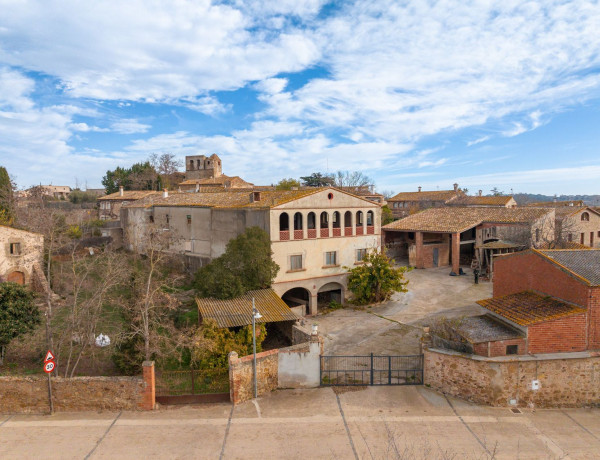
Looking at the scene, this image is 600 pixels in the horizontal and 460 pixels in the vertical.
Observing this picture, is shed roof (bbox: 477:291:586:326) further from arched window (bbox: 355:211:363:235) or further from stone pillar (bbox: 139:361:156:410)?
stone pillar (bbox: 139:361:156:410)

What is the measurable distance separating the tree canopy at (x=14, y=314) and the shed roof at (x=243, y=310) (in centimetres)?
762

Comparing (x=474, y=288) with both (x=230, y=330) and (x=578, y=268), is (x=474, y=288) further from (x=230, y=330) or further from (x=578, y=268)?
(x=230, y=330)

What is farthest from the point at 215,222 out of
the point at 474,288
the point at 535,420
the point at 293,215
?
the point at 535,420

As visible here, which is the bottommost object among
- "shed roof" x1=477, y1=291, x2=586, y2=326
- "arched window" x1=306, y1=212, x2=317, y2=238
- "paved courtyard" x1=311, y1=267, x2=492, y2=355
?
"paved courtyard" x1=311, y1=267, x2=492, y2=355

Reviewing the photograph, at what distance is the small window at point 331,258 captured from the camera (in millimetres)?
27459

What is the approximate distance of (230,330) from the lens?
1952cm

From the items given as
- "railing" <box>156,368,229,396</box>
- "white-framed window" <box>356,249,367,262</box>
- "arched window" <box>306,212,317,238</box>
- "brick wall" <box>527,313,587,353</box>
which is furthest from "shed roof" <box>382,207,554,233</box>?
"railing" <box>156,368,229,396</box>

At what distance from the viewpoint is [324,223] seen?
29.3 meters

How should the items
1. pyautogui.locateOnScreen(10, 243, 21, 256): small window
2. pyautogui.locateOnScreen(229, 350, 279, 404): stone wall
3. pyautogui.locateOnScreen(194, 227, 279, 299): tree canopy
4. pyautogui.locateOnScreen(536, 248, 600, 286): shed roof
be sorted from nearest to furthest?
pyautogui.locateOnScreen(229, 350, 279, 404): stone wall < pyautogui.locateOnScreen(536, 248, 600, 286): shed roof < pyautogui.locateOnScreen(194, 227, 279, 299): tree canopy < pyautogui.locateOnScreen(10, 243, 21, 256): small window

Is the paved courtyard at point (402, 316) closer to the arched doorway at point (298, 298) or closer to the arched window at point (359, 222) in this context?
the arched doorway at point (298, 298)

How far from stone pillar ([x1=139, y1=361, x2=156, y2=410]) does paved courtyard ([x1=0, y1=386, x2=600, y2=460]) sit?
430 millimetres

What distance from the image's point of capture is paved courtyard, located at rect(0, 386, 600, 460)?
1238 centimetres

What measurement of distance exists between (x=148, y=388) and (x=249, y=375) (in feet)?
12.2

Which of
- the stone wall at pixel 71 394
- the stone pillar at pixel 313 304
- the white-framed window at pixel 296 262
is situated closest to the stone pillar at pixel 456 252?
the stone pillar at pixel 313 304
